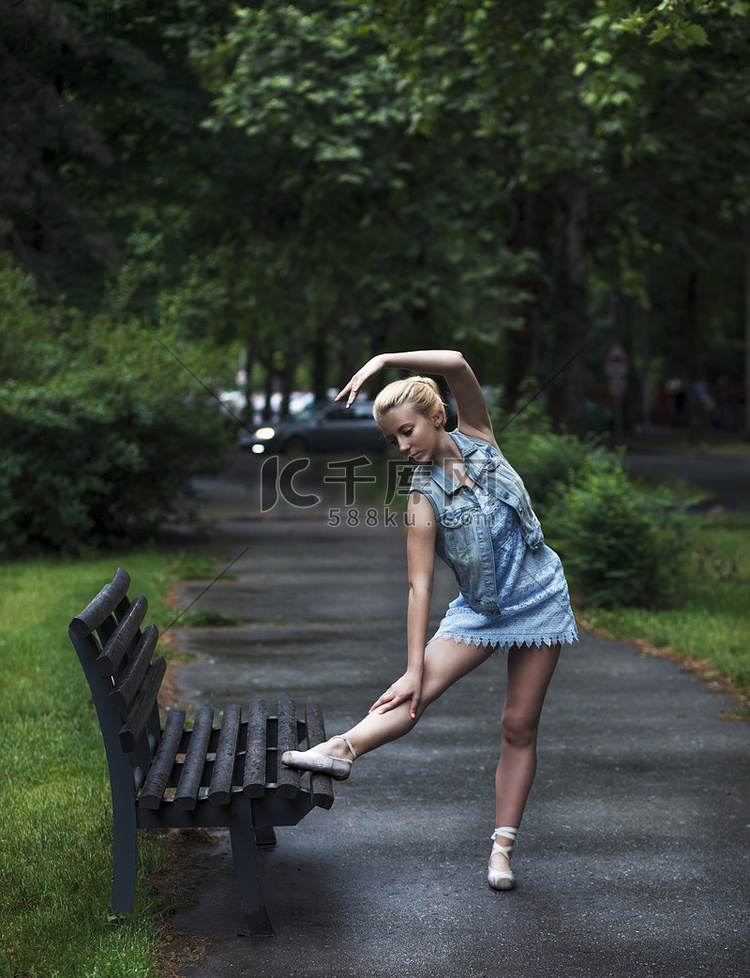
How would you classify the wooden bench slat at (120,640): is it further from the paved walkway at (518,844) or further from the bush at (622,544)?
the bush at (622,544)

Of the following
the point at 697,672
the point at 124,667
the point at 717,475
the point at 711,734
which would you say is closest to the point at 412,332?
the point at 717,475

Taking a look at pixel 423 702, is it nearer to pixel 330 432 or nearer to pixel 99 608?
pixel 99 608

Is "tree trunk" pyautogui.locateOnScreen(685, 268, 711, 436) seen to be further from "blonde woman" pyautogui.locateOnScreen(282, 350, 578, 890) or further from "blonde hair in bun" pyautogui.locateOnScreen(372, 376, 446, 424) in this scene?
"blonde hair in bun" pyautogui.locateOnScreen(372, 376, 446, 424)

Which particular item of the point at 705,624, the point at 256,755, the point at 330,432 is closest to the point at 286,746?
the point at 256,755

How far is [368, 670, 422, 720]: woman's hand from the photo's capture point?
3.61 metres

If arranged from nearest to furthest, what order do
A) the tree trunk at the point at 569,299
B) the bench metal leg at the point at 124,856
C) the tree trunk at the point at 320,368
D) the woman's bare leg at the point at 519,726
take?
1. the bench metal leg at the point at 124,856
2. the woman's bare leg at the point at 519,726
3. the tree trunk at the point at 569,299
4. the tree trunk at the point at 320,368

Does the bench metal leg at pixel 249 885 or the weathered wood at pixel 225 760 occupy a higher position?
the weathered wood at pixel 225 760

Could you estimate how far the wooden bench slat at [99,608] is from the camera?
3334mm

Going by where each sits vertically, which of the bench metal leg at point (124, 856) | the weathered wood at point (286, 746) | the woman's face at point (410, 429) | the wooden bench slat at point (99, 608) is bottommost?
the bench metal leg at point (124, 856)

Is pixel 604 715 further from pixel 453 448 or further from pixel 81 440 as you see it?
pixel 81 440

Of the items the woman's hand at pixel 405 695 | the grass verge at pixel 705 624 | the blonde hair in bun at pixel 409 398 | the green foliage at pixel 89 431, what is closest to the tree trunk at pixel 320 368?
the green foliage at pixel 89 431

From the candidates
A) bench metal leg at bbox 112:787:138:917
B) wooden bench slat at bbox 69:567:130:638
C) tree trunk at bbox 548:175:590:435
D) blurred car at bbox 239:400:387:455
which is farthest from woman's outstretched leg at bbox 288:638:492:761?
blurred car at bbox 239:400:387:455

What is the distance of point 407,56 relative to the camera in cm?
1114

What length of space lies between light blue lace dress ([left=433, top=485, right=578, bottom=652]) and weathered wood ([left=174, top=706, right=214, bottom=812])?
887 millimetres
